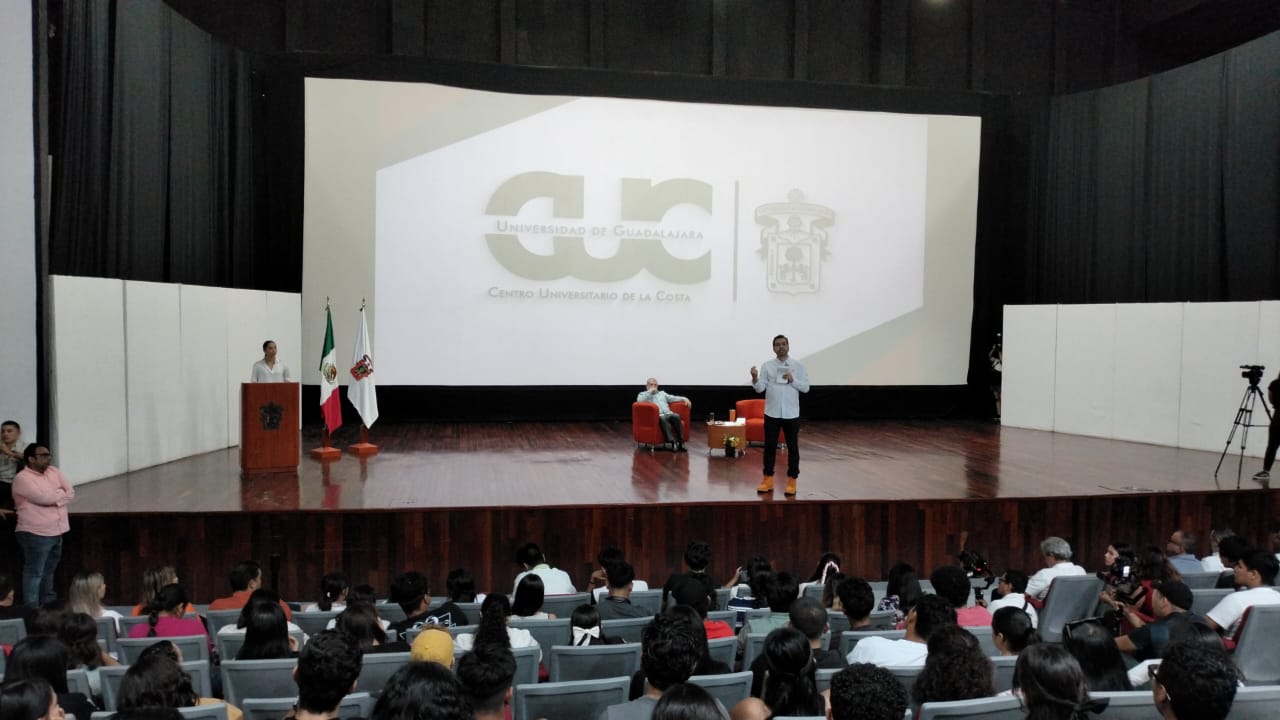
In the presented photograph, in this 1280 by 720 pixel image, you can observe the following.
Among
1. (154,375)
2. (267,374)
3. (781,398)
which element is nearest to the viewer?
(781,398)

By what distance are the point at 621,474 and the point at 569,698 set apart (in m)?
5.71

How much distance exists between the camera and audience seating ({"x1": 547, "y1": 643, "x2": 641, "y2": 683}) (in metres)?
3.47

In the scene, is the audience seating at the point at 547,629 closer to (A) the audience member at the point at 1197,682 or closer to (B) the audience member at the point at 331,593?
(B) the audience member at the point at 331,593

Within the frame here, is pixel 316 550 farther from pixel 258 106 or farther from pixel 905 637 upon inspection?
pixel 258 106

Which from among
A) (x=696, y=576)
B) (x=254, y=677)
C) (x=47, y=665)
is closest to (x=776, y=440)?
(x=696, y=576)

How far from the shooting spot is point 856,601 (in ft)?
13.0

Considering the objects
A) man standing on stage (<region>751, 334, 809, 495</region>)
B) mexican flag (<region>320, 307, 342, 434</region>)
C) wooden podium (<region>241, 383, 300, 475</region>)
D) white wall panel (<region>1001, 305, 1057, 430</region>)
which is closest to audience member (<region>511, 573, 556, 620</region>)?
man standing on stage (<region>751, 334, 809, 495</region>)

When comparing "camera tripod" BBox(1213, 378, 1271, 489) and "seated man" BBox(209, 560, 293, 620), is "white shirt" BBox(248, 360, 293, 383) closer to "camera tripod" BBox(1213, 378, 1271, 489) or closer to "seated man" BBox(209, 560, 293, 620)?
"seated man" BBox(209, 560, 293, 620)

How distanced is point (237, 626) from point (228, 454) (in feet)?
20.3

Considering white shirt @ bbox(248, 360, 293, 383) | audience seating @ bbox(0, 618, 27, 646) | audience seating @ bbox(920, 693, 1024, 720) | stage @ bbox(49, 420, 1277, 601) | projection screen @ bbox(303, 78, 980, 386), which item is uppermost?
projection screen @ bbox(303, 78, 980, 386)

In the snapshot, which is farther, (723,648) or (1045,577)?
(1045,577)

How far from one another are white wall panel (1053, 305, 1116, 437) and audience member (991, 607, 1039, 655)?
948cm

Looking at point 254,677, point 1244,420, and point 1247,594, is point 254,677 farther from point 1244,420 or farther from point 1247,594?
point 1244,420

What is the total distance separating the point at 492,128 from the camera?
12.8m
